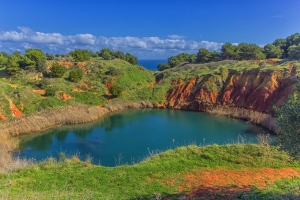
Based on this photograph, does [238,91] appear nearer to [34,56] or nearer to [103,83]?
[103,83]

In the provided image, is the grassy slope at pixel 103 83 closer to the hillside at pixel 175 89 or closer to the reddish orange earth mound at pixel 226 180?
the hillside at pixel 175 89

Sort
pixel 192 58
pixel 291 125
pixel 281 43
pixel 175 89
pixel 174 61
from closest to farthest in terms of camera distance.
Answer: pixel 291 125 → pixel 175 89 → pixel 281 43 → pixel 192 58 → pixel 174 61

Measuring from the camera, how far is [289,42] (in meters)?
54.2

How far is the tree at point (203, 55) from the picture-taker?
189 feet

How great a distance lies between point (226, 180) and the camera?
12.3 meters

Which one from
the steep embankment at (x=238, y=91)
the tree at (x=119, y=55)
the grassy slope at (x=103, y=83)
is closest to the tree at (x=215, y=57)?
the grassy slope at (x=103, y=83)

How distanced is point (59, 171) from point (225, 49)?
49.2m

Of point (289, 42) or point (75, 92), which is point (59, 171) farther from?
point (289, 42)

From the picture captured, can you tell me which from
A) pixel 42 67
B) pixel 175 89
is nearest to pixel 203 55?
pixel 175 89

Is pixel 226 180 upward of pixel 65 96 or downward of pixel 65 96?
downward

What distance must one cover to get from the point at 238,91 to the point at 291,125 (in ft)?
98.7

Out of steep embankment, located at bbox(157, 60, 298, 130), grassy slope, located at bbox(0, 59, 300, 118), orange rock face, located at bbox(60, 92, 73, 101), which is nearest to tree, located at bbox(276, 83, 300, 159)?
steep embankment, located at bbox(157, 60, 298, 130)

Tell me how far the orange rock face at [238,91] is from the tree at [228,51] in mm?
16222

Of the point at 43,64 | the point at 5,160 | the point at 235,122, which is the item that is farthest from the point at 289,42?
the point at 5,160
